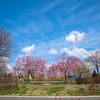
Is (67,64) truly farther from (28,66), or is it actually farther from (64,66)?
(28,66)

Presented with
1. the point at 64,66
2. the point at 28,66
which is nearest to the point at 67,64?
the point at 64,66

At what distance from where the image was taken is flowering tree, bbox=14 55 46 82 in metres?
22.5

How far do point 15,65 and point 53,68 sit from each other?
8.73 metres

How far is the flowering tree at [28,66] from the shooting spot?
73.9 ft

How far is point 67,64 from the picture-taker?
2162 centimetres

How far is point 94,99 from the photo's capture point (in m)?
6.50

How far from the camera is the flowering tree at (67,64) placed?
69.4ft

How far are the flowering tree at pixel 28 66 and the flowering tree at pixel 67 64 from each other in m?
3.87

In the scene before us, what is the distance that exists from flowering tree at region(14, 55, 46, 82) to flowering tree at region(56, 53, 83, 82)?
3869 millimetres

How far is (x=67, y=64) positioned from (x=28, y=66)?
871 centimetres

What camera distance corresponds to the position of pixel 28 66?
22516mm

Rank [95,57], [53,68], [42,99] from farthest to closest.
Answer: [95,57], [53,68], [42,99]

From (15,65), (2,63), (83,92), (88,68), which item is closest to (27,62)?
(15,65)

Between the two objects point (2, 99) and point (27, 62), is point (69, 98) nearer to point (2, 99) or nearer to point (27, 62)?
point (2, 99)
